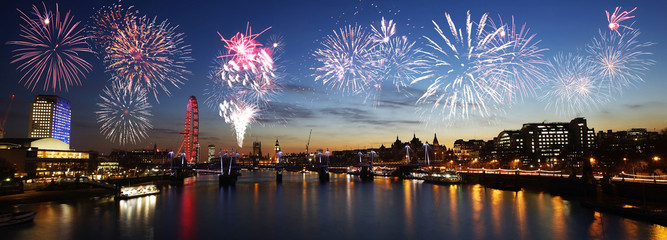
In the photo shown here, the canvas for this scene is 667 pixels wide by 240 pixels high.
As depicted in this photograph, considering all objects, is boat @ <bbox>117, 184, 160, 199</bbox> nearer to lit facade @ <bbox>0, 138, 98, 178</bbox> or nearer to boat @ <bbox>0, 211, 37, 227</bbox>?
boat @ <bbox>0, 211, 37, 227</bbox>

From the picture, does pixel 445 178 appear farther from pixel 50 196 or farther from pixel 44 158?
pixel 44 158

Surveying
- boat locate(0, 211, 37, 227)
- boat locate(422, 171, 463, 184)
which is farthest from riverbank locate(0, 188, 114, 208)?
boat locate(422, 171, 463, 184)

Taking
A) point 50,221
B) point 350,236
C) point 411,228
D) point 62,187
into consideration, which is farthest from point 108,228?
point 62,187

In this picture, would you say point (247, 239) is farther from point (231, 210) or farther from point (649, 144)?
point (649, 144)

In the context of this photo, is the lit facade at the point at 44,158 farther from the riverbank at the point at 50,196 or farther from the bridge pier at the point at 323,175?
the bridge pier at the point at 323,175

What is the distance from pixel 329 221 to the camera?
51781mm

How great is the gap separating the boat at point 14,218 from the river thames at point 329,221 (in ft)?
3.36

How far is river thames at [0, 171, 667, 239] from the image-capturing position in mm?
41688

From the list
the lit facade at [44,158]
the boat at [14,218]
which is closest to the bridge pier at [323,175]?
the lit facade at [44,158]

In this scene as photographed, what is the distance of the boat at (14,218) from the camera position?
139 ft

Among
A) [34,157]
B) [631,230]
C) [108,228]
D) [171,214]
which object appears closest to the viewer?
[631,230]

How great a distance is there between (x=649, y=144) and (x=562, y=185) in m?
30.7

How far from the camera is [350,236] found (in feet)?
138

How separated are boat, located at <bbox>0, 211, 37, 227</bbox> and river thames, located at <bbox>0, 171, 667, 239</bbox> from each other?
103cm
